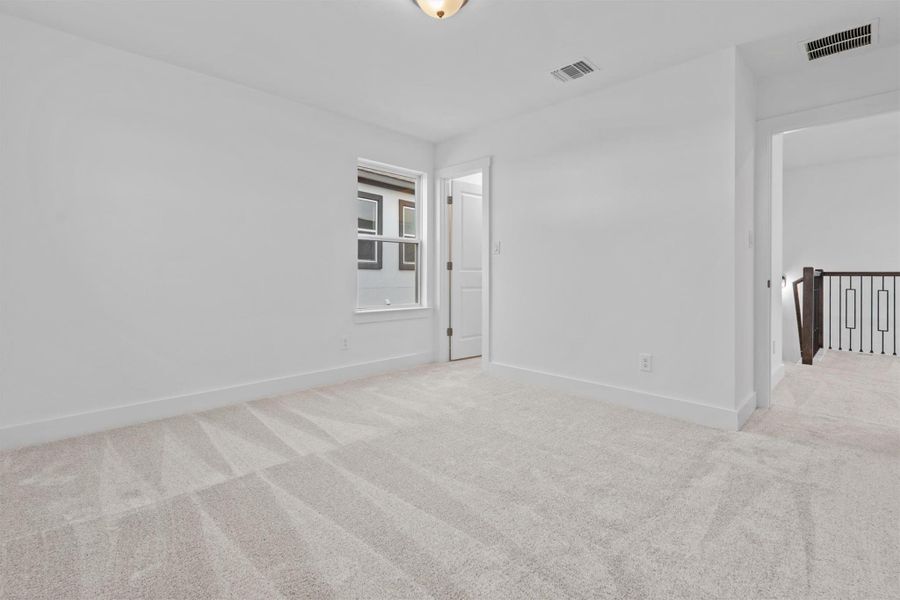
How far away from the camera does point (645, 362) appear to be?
311cm

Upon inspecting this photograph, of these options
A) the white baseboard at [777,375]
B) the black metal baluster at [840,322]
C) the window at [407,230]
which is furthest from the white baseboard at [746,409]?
the black metal baluster at [840,322]

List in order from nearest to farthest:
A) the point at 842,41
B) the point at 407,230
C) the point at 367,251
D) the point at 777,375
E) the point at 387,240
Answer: the point at 842,41
the point at 777,375
the point at 367,251
the point at 387,240
the point at 407,230

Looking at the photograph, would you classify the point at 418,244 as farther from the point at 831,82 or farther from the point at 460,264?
the point at 831,82

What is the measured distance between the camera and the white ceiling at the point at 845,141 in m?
4.48

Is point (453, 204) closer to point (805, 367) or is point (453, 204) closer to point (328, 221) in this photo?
point (328, 221)

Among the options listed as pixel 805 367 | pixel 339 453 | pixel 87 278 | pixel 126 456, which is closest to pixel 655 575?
pixel 339 453

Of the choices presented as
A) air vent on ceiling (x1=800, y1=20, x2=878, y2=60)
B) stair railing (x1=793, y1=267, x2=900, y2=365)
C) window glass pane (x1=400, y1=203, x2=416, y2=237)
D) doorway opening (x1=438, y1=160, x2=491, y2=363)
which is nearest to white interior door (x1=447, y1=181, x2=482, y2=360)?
doorway opening (x1=438, y1=160, x2=491, y2=363)

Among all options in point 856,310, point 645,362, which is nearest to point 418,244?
point 645,362

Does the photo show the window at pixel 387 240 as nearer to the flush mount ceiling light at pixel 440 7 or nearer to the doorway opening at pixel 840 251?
the flush mount ceiling light at pixel 440 7

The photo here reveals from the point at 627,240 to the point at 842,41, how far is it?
1633 mm

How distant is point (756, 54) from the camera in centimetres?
270

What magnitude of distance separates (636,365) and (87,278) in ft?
12.3

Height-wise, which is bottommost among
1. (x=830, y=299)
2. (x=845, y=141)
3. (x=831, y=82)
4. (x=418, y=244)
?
(x=830, y=299)

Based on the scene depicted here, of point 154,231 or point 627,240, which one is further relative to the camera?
point 627,240
